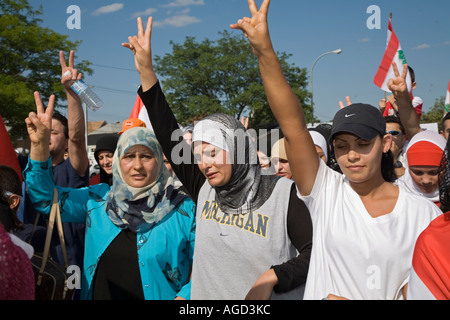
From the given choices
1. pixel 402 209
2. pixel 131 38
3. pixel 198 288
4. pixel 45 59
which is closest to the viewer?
pixel 402 209

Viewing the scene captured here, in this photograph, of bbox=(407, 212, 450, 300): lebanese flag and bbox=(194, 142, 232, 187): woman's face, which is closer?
bbox=(407, 212, 450, 300): lebanese flag

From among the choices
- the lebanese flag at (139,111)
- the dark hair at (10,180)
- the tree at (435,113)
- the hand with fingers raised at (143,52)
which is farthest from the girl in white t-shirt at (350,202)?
the tree at (435,113)

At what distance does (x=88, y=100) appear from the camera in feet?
10.2

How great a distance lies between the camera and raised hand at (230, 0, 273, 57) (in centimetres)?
192

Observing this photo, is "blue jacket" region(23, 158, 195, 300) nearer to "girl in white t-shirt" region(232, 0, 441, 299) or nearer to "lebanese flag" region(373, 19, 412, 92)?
"girl in white t-shirt" region(232, 0, 441, 299)

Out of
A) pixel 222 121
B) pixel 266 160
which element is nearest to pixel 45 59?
pixel 266 160

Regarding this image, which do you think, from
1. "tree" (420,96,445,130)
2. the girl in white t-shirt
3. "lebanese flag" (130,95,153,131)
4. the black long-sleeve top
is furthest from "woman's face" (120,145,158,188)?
"tree" (420,96,445,130)

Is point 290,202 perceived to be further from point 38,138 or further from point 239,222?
point 38,138

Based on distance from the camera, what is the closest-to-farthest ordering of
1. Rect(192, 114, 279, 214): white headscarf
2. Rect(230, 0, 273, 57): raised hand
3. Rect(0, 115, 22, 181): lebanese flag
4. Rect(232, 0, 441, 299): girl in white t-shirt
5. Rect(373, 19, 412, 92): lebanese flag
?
Rect(232, 0, 441, 299): girl in white t-shirt
Rect(230, 0, 273, 57): raised hand
Rect(192, 114, 279, 214): white headscarf
Rect(0, 115, 22, 181): lebanese flag
Rect(373, 19, 412, 92): lebanese flag

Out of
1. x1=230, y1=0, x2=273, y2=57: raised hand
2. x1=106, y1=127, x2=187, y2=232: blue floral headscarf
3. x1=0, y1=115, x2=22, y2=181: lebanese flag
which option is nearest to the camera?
x1=230, y1=0, x2=273, y2=57: raised hand

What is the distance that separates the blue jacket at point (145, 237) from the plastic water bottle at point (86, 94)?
0.78 metres

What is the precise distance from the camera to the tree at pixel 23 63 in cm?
1675
